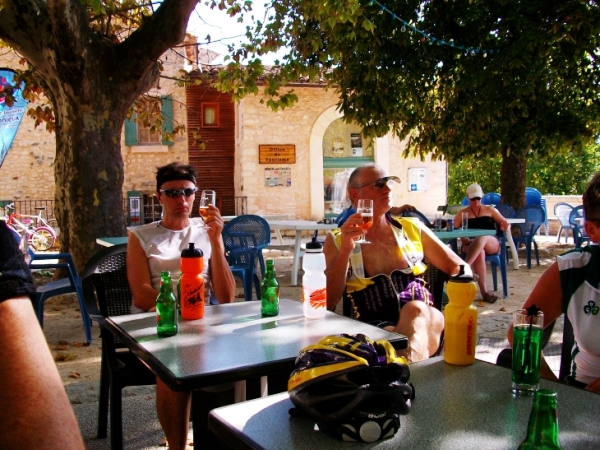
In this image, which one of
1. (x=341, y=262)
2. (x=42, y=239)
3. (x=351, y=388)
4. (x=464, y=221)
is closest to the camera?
(x=351, y=388)

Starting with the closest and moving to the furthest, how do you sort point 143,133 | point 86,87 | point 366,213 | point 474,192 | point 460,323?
point 460,323 → point 366,213 → point 86,87 → point 474,192 → point 143,133

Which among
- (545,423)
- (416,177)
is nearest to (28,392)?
(545,423)

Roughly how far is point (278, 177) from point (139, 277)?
12710 millimetres

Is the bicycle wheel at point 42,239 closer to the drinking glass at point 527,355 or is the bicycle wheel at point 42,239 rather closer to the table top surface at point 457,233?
the table top surface at point 457,233

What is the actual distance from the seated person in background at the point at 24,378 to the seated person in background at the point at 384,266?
214 cm

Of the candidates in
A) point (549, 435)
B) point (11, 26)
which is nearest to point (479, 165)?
point (11, 26)

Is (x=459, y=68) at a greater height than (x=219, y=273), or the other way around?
(x=459, y=68)

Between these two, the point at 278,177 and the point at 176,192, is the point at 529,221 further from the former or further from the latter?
the point at 176,192

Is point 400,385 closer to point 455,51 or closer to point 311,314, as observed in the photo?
point 311,314

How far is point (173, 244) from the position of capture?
3.31m

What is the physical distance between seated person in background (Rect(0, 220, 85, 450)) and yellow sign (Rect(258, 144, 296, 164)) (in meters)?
14.9

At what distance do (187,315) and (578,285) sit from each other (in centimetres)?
157

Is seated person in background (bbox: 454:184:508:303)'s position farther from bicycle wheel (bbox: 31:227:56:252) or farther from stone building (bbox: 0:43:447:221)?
bicycle wheel (bbox: 31:227:56:252)

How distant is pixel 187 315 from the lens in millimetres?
2422
